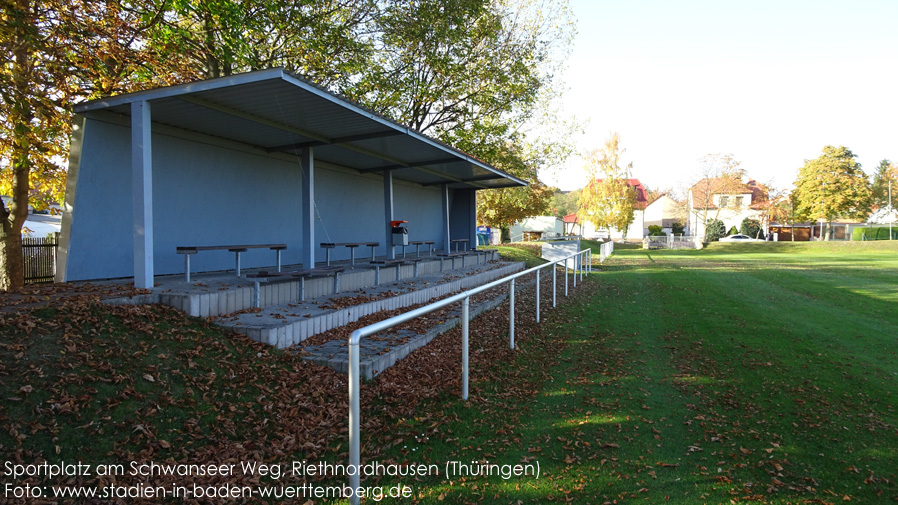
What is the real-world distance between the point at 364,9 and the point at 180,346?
1248 centimetres

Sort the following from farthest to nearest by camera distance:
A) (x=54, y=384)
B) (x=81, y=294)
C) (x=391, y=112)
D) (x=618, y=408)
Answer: (x=391, y=112)
(x=81, y=294)
(x=618, y=408)
(x=54, y=384)

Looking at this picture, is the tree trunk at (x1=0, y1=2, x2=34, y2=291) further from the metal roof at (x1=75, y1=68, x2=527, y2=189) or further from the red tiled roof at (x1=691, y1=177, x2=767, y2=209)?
the red tiled roof at (x1=691, y1=177, x2=767, y2=209)

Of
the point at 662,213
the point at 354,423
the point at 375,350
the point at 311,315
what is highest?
the point at 662,213

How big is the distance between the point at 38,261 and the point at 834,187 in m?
59.1

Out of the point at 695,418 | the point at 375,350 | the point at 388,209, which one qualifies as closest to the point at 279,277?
the point at 375,350

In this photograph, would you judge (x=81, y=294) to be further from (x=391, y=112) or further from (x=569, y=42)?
(x=569, y=42)

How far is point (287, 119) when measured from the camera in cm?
812

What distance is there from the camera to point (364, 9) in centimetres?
1434

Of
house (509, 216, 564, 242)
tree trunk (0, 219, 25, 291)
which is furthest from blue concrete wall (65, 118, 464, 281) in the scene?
A: house (509, 216, 564, 242)

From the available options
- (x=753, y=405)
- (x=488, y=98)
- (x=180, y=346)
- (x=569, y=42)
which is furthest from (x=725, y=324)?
(x=569, y=42)

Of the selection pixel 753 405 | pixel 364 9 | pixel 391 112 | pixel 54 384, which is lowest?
pixel 753 405

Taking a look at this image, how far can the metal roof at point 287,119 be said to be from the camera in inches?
248

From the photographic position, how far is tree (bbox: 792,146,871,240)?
154 ft

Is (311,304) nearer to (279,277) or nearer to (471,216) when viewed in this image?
(279,277)
